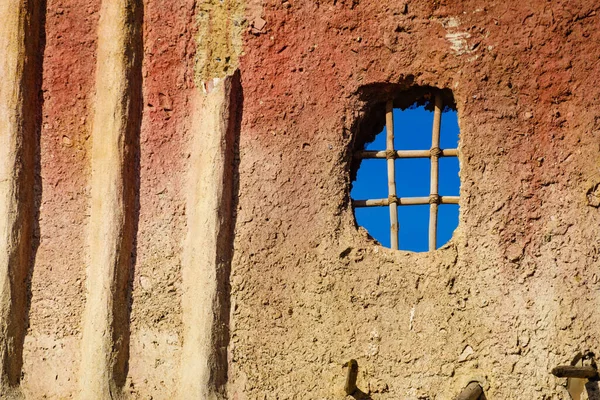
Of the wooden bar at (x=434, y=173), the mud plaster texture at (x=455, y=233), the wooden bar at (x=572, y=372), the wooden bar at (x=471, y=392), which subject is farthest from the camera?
the wooden bar at (x=434, y=173)

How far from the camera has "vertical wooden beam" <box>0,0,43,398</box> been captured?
5406 mm

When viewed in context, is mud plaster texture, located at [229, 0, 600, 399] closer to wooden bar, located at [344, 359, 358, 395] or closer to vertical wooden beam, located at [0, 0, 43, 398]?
wooden bar, located at [344, 359, 358, 395]

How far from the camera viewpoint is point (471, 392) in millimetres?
4824

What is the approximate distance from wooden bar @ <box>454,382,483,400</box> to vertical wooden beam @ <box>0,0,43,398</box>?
6.64ft

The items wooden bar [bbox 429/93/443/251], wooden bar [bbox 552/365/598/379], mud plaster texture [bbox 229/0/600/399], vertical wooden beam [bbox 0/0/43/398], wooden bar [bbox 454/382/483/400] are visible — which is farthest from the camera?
vertical wooden beam [bbox 0/0/43/398]

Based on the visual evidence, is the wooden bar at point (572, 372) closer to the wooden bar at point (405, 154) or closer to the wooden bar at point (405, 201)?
the wooden bar at point (405, 201)

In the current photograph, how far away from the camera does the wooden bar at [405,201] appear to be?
5230mm

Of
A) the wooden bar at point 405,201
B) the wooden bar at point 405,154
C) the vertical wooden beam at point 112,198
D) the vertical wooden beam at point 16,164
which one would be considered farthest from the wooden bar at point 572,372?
the vertical wooden beam at point 16,164

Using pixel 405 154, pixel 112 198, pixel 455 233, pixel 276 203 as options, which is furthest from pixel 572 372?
pixel 112 198

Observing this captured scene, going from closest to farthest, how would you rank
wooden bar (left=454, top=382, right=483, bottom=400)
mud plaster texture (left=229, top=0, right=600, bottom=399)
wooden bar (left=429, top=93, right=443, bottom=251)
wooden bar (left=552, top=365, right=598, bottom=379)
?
wooden bar (left=552, top=365, right=598, bottom=379), wooden bar (left=454, top=382, right=483, bottom=400), mud plaster texture (left=229, top=0, right=600, bottom=399), wooden bar (left=429, top=93, right=443, bottom=251)

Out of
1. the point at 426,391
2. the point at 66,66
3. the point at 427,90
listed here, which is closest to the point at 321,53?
the point at 427,90

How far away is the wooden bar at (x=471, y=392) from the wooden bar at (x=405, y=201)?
2.72 ft

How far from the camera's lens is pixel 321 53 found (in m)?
5.44

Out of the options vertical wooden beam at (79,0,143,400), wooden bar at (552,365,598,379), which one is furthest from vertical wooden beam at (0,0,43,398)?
wooden bar at (552,365,598,379)
